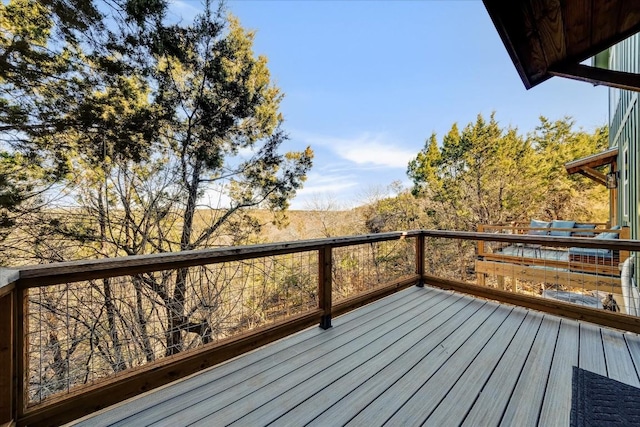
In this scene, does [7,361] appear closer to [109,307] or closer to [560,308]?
[109,307]

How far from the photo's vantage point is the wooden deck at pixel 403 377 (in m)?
1.44

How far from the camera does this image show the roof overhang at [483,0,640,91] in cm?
148

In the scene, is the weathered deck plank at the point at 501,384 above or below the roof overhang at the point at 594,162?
below

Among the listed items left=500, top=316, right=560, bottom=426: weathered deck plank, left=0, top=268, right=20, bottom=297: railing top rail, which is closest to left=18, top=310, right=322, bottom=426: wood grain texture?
left=0, top=268, right=20, bottom=297: railing top rail

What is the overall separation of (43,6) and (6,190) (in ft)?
9.30

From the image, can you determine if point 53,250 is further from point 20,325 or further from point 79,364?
point 20,325

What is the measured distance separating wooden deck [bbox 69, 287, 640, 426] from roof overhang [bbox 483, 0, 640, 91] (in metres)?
2.03

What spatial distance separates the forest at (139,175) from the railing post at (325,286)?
51cm

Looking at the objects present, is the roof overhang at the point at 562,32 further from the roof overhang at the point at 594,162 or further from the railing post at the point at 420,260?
the roof overhang at the point at 594,162

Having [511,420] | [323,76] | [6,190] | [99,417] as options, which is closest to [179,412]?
[99,417]

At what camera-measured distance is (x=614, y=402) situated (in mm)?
1511

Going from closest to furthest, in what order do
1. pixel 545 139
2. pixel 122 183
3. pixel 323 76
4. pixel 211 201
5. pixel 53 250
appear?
pixel 53 250 < pixel 122 183 < pixel 211 201 < pixel 323 76 < pixel 545 139

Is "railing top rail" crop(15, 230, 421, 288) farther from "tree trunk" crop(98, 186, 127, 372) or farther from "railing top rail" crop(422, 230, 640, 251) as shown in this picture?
"tree trunk" crop(98, 186, 127, 372)

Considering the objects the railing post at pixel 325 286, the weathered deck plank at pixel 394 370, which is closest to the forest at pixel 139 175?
the railing post at pixel 325 286
